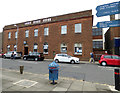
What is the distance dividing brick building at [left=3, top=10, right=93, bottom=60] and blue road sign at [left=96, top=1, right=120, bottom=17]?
1293 centimetres

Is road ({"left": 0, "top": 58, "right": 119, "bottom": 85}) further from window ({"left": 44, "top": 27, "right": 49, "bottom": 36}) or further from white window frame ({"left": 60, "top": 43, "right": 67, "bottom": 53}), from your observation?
window ({"left": 44, "top": 27, "right": 49, "bottom": 36})

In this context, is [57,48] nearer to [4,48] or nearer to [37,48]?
[37,48]

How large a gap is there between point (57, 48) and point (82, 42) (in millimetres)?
5881

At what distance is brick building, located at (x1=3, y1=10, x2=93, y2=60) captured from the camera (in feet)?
57.6

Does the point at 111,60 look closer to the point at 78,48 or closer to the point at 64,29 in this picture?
the point at 78,48

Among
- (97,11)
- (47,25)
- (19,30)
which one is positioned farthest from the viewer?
(19,30)

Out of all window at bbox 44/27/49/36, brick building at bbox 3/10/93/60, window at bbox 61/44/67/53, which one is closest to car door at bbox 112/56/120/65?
brick building at bbox 3/10/93/60

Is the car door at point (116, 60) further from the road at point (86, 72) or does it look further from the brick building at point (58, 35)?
the brick building at point (58, 35)

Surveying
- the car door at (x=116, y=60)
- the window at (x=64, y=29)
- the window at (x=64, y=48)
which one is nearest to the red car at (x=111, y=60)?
the car door at (x=116, y=60)

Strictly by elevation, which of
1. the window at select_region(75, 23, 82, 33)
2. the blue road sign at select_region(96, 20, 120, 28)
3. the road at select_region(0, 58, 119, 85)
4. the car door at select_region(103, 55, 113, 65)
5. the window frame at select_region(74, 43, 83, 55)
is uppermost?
the window at select_region(75, 23, 82, 33)

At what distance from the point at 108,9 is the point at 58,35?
15.7m

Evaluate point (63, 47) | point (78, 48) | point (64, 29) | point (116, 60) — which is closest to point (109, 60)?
point (116, 60)

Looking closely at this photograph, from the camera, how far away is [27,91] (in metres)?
3.81

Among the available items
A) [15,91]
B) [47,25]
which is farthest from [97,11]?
[47,25]
